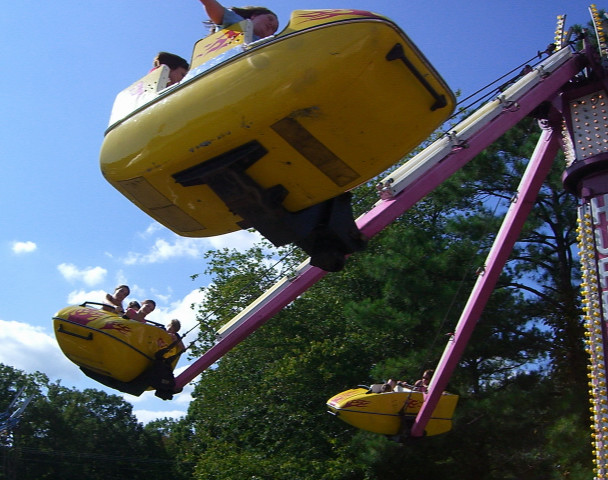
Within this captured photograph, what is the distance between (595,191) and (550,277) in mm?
5568

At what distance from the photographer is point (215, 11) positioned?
2.81 m

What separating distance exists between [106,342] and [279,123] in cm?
208

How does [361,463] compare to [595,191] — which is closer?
[595,191]

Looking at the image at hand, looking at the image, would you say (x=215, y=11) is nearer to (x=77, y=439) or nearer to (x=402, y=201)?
(x=402, y=201)

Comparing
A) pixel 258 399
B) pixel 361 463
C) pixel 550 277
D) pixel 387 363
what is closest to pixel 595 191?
pixel 387 363

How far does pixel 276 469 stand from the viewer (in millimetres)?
12102

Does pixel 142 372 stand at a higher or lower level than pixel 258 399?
lower

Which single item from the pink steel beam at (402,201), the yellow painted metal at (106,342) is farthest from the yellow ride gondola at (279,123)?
the pink steel beam at (402,201)

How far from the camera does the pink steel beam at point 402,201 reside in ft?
15.2

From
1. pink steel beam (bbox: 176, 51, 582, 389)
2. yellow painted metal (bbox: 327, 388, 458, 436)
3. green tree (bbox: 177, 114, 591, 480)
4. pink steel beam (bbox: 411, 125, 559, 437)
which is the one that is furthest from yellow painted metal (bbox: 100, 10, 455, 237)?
green tree (bbox: 177, 114, 591, 480)

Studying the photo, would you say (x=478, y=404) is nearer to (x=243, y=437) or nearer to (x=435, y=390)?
(x=435, y=390)

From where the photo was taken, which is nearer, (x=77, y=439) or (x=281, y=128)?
(x=281, y=128)

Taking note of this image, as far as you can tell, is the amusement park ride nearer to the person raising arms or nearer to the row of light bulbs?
the person raising arms

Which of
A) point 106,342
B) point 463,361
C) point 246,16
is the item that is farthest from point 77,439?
point 246,16
